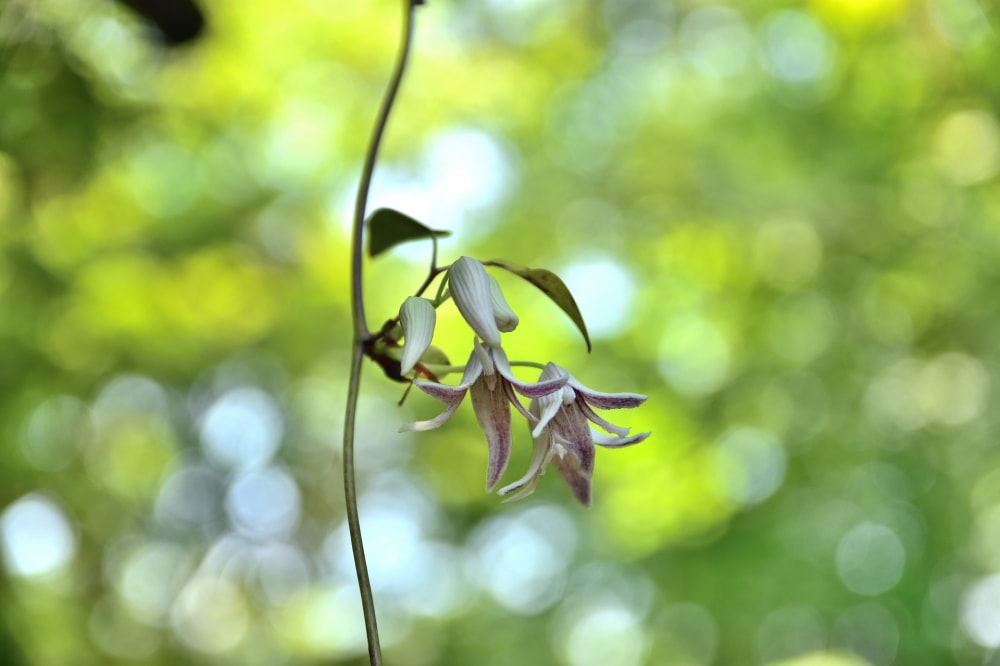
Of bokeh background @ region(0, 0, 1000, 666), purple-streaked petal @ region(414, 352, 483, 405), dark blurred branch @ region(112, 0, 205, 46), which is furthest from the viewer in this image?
bokeh background @ region(0, 0, 1000, 666)

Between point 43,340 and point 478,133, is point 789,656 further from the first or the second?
point 43,340

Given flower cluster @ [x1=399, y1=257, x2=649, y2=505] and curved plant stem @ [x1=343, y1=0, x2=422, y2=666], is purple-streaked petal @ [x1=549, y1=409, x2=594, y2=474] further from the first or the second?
curved plant stem @ [x1=343, y1=0, x2=422, y2=666]

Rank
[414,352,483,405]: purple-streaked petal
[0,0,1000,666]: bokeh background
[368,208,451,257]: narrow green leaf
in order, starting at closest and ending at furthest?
[414,352,483,405]: purple-streaked petal, [368,208,451,257]: narrow green leaf, [0,0,1000,666]: bokeh background

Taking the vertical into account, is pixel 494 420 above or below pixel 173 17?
below

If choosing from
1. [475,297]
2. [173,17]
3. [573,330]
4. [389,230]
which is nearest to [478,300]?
[475,297]

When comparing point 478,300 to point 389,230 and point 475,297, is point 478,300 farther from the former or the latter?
point 389,230

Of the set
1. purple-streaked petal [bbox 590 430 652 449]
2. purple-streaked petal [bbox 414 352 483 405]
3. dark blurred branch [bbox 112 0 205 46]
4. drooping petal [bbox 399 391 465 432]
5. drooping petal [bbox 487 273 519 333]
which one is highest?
dark blurred branch [bbox 112 0 205 46]

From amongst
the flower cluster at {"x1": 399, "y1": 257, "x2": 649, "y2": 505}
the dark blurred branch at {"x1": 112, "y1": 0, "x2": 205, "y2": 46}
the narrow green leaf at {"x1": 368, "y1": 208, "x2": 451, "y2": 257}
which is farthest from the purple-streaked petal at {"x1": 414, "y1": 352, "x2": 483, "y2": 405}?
the dark blurred branch at {"x1": 112, "y1": 0, "x2": 205, "y2": 46}
